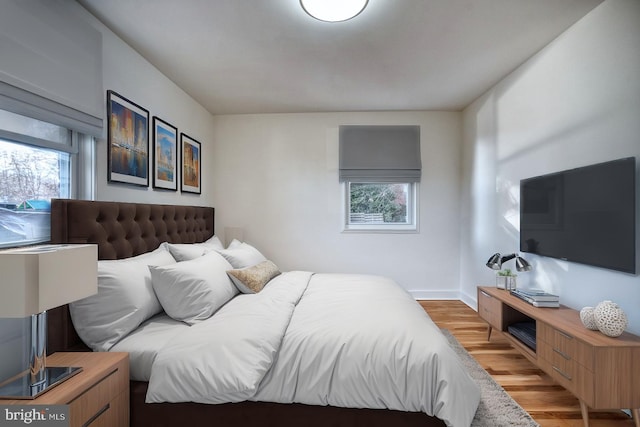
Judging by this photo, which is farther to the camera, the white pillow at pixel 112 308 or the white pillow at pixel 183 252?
the white pillow at pixel 183 252

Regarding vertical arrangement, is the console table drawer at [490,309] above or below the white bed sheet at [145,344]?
below

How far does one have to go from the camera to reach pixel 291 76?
10.2 ft

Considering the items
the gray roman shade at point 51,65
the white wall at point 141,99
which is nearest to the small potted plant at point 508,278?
the white wall at point 141,99

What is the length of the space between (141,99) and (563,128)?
3.31 metres

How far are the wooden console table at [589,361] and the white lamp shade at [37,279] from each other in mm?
2417

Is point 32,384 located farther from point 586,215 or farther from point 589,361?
point 586,215

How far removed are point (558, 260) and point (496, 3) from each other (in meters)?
1.87

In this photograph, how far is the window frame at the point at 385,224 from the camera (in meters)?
4.31

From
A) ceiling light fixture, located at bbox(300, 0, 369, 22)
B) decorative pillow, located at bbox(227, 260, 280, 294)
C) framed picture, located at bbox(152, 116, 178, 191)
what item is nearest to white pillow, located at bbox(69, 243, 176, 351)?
decorative pillow, located at bbox(227, 260, 280, 294)

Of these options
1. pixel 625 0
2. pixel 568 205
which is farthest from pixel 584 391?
pixel 625 0

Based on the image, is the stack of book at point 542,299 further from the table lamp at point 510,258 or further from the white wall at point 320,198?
A: the white wall at point 320,198

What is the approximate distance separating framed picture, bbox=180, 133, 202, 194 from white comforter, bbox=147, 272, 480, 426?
2138 millimetres

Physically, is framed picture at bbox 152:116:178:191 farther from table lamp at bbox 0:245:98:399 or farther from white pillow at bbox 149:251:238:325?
table lamp at bbox 0:245:98:399

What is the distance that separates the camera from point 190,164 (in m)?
3.60
